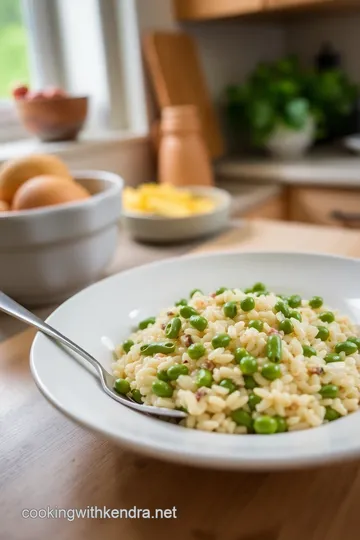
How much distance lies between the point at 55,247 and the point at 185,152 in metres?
0.85

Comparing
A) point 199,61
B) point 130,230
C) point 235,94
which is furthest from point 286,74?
point 130,230

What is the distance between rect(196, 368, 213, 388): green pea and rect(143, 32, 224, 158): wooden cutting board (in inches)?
58.5

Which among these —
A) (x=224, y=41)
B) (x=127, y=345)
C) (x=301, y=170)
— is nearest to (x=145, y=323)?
(x=127, y=345)

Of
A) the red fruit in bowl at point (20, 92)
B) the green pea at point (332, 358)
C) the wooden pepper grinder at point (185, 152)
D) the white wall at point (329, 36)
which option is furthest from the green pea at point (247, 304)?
the white wall at point (329, 36)

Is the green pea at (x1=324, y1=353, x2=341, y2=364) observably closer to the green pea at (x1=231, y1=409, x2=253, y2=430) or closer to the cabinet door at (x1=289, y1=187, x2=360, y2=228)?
the green pea at (x1=231, y1=409, x2=253, y2=430)

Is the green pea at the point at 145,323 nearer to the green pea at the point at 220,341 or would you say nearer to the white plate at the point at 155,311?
the white plate at the point at 155,311

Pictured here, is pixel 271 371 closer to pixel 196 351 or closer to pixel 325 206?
pixel 196 351

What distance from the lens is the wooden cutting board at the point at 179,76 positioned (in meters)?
1.88

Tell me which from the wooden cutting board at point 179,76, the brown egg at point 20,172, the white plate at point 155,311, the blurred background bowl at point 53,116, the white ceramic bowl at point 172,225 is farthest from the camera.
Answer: the wooden cutting board at point 179,76

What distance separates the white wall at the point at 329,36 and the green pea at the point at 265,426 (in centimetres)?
236

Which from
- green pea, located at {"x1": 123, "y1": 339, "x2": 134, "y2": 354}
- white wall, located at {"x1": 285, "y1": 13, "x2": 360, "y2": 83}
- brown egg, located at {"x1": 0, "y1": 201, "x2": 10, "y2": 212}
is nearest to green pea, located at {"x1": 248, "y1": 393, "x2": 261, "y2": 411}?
green pea, located at {"x1": 123, "y1": 339, "x2": 134, "y2": 354}

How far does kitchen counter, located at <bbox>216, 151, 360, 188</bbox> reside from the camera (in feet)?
6.10

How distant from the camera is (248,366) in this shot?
0.56 meters

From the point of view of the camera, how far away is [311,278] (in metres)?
0.90
